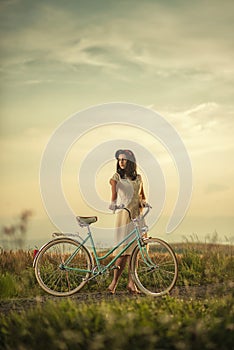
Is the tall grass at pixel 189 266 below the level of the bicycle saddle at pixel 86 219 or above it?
below

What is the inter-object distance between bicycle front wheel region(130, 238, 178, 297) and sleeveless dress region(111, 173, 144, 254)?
0.79 ft

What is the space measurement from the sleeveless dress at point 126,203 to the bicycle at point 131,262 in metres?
0.08

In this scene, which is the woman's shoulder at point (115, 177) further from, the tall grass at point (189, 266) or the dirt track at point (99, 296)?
the tall grass at point (189, 266)

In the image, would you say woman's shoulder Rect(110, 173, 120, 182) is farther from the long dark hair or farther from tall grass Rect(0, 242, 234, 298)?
tall grass Rect(0, 242, 234, 298)

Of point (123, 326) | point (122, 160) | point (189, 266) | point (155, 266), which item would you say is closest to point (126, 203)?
point (122, 160)

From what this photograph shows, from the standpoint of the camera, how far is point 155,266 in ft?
19.1

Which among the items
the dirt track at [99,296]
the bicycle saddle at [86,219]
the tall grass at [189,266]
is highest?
the bicycle saddle at [86,219]

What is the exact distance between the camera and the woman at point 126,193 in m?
6.10

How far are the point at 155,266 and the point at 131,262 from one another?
0.23 m

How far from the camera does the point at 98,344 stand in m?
3.44

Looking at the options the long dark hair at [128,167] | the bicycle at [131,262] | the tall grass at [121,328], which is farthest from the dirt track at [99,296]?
the long dark hair at [128,167]

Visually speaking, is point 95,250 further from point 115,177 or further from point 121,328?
point 121,328

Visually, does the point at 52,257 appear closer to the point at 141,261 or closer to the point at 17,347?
the point at 141,261

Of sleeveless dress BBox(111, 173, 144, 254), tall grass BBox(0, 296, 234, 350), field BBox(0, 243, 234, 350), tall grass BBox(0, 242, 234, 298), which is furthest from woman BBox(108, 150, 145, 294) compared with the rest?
tall grass BBox(0, 296, 234, 350)
